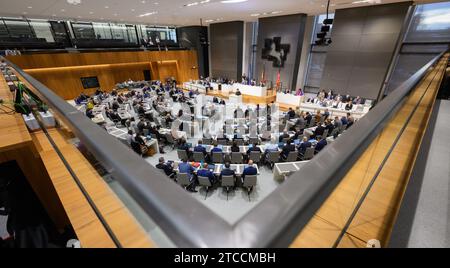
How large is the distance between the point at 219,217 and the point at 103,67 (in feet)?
75.0

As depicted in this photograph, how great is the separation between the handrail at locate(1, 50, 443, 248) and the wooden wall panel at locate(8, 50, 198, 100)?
1930 centimetres

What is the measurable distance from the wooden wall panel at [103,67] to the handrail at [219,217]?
19301 mm

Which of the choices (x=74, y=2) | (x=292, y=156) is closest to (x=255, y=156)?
(x=292, y=156)

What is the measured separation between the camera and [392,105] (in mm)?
1082

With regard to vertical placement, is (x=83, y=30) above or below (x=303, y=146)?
above

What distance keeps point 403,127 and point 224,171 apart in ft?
14.4

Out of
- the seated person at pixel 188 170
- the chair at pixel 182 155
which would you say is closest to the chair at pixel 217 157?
the chair at pixel 182 155

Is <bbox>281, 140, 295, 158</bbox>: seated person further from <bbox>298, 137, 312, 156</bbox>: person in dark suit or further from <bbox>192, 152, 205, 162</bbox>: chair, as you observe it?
<bbox>192, 152, 205, 162</bbox>: chair

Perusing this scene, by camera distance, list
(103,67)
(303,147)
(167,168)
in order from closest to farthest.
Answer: (167,168) < (303,147) < (103,67)

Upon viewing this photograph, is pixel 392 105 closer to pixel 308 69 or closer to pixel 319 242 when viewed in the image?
pixel 319 242

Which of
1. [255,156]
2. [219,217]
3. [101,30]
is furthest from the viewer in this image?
[101,30]

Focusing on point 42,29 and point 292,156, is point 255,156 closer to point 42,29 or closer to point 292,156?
point 292,156

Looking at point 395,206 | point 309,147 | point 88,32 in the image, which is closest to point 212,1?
point 309,147

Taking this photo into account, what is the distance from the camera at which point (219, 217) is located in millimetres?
376
